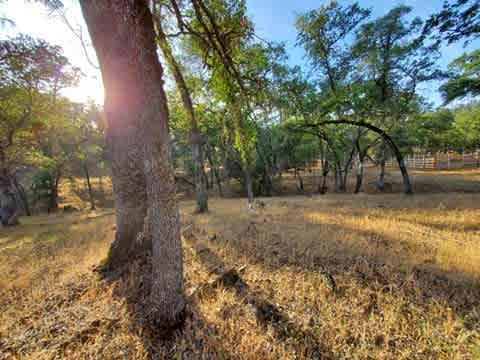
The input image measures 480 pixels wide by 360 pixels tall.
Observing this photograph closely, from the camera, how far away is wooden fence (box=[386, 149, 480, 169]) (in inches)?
928

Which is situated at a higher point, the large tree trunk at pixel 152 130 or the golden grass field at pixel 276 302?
the large tree trunk at pixel 152 130

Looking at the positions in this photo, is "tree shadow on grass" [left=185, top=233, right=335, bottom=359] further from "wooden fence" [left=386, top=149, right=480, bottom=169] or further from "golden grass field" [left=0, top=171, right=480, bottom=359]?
"wooden fence" [left=386, top=149, right=480, bottom=169]

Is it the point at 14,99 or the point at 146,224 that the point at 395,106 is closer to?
the point at 146,224

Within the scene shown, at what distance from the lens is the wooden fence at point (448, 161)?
23559 millimetres

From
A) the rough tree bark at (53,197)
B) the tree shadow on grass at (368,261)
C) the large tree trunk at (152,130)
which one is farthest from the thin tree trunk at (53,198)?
the large tree trunk at (152,130)

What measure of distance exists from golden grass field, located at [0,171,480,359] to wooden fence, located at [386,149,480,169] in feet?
101

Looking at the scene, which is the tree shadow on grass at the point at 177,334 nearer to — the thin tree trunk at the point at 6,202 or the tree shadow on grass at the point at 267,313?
the tree shadow on grass at the point at 267,313

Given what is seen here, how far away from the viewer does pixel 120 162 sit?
10.6ft

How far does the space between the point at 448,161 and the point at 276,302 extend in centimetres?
3766

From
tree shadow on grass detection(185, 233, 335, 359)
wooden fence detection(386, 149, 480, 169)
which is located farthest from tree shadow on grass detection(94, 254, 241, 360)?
wooden fence detection(386, 149, 480, 169)

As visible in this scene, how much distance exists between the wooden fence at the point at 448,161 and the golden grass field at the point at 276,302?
30.8 metres

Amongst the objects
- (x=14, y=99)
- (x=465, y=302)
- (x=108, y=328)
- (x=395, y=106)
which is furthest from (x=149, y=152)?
(x=395, y=106)

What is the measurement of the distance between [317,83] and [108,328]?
14.5m

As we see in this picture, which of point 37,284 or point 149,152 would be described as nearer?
point 149,152
